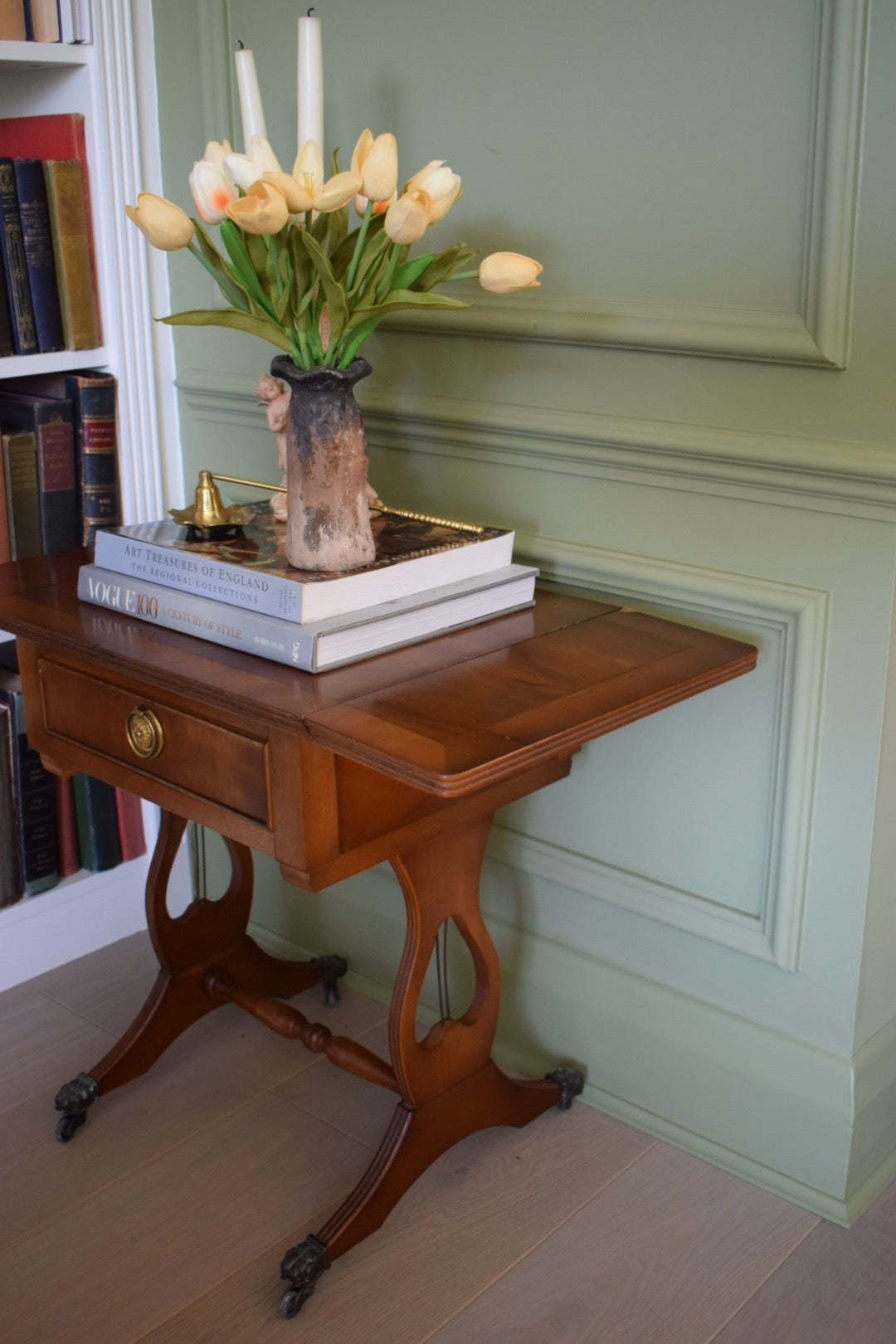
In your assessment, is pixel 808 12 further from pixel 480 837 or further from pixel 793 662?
pixel 480 837

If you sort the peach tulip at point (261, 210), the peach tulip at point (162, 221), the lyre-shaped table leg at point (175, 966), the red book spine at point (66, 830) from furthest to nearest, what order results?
1. the red book spine at point (66, 830)
2. the lyre-shaped table leg at point (175, 966)
3. the peach tulip at point (162, 221)
4. the peach tulip at point (261, 210)

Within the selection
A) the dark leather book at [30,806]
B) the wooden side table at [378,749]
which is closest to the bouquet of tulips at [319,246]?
the wooden side table at [378,749]

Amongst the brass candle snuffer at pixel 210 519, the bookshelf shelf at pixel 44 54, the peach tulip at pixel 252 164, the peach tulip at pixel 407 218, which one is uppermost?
the bookshelf shelf at pixel 44 54

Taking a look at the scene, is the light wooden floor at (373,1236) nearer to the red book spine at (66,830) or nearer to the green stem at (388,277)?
the red book spine at (66,830)

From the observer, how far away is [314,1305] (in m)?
1.45

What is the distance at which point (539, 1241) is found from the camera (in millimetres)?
1532

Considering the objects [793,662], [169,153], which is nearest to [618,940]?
[793,662]

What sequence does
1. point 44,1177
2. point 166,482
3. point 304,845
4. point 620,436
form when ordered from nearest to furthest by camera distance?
point 304,845, point 620,436, point 44,1177, point 166,482

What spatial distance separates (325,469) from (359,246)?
0.23 metres

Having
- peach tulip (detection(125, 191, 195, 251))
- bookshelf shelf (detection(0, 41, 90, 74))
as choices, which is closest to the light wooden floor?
peach tulip (detection(125, 191, 195, 251))

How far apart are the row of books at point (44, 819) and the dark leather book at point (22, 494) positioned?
0.23 meters

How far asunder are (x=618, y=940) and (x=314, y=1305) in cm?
57

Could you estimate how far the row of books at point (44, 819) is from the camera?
202cm

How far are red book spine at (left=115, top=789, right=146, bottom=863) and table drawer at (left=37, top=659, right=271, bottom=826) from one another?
24.5 inches
